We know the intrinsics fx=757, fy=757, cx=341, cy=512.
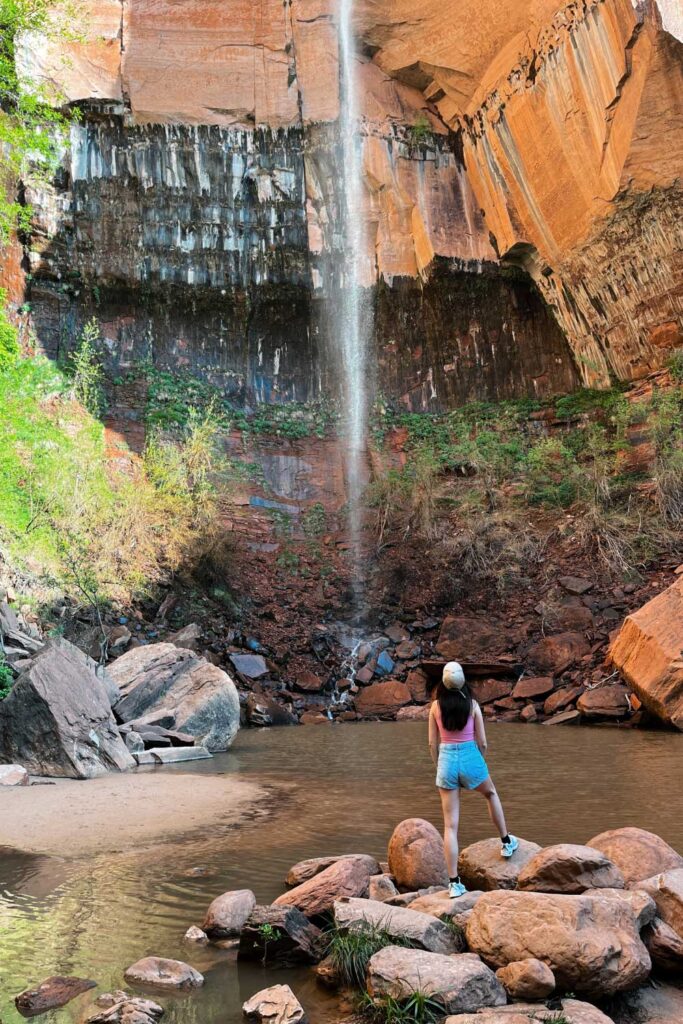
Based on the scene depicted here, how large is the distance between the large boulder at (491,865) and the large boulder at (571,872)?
29cm

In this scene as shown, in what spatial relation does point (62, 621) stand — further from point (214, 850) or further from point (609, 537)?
point (609, 537)

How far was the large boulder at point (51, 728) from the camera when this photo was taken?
29.7 feet

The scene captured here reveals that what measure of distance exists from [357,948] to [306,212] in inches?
1030

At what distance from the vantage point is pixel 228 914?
4.29m

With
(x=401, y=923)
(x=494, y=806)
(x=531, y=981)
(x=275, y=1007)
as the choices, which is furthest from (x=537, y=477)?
(x=275, y=1007)

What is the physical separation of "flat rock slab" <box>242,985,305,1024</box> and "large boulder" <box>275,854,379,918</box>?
2.73 ft

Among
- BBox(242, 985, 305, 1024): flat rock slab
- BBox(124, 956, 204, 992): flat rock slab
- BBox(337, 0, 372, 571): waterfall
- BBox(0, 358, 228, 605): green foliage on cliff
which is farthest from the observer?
BBox(337, 0, 372, 571): waterfall

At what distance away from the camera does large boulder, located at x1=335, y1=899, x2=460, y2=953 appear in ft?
12.2

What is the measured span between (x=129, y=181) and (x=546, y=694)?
2118 cm

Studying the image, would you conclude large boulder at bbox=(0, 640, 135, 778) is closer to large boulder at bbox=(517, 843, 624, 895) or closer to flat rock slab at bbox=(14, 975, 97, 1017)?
flat rock slab at bbox=(14, 975, 97, 1017)

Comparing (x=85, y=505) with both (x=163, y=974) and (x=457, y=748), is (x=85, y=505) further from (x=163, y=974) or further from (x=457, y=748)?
(x=163, y=974)

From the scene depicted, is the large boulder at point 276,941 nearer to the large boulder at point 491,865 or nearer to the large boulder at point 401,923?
the large boulder at point 401,923

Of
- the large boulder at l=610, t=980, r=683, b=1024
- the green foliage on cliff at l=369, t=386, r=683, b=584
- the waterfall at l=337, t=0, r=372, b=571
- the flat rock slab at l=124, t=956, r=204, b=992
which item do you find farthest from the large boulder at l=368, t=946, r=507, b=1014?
the waterfall at l=337, t=0, r=372, b=571

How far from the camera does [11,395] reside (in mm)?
15703
